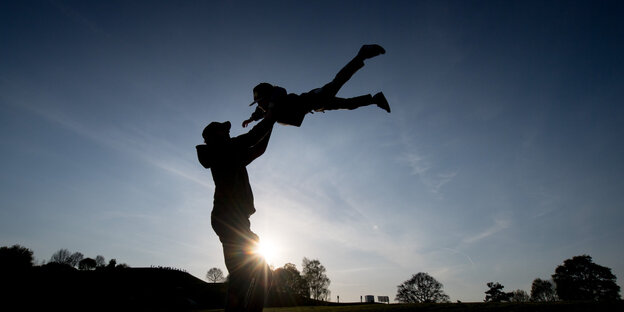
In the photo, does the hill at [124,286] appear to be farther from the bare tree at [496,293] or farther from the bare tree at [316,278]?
the bare tree at [496,293]

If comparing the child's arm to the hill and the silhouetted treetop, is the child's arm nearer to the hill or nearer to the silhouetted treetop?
the hill

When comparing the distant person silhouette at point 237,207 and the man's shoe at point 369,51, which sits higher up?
the man's shoe at point 369,51

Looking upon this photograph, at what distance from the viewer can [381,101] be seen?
515 cm

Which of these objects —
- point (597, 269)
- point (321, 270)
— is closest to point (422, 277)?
point (321, 270)

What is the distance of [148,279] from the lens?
54156 mm

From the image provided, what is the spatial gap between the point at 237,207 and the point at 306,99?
1757mm

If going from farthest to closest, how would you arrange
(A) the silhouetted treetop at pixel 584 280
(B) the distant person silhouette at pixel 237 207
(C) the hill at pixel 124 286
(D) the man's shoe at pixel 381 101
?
(A) the silhouetted treetop at pixel 584 280 → (C) the hill at pixel 124 286 → (D) the man's shoe at pixel 381 101 → (B) the distant person silhouette at pixel 237 207

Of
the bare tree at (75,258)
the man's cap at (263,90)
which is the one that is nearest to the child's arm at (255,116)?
the man's cap at (263,90)

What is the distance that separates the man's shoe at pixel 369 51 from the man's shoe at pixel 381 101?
2.91ft

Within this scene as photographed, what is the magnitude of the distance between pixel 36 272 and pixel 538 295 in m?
140

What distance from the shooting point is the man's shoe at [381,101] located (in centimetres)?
509

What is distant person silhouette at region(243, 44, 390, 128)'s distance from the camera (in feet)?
11.6

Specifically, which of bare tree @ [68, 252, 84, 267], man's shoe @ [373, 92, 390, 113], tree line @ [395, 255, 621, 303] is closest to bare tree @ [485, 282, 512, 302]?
tree line @ [395, 255, 621, 303]

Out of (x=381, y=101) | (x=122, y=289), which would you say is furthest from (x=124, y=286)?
(x=381, y=101)
